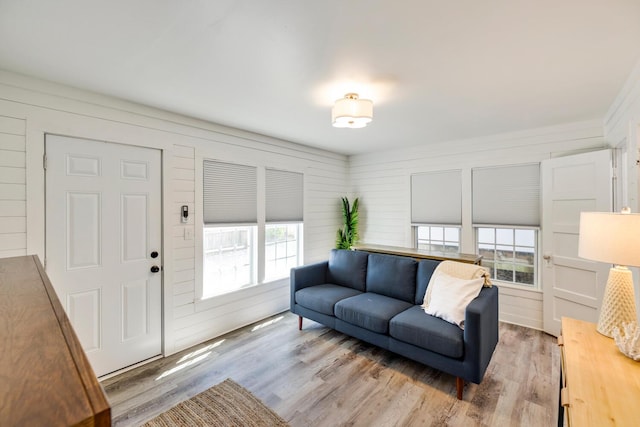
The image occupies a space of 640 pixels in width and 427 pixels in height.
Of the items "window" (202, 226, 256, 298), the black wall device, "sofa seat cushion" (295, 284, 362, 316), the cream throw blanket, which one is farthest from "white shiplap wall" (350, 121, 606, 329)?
the black wall device

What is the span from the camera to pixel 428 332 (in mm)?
2406

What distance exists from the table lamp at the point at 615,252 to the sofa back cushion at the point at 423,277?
1390mm

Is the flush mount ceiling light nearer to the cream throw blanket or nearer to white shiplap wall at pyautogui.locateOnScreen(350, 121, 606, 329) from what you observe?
the cream throw blanket

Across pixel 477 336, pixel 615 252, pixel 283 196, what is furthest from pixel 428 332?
pixel 283 196

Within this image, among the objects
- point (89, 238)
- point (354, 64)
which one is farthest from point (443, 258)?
point (89, 238)

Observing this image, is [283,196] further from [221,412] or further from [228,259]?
[221,412]

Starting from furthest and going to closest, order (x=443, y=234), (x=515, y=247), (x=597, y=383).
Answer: (x=443, y=234) → (x=515, y=247) → (x=597, y=383)

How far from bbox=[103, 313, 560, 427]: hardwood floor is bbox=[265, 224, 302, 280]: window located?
3.36 feet

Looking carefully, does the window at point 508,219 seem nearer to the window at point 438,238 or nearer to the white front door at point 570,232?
A: the white front door at point 570,232

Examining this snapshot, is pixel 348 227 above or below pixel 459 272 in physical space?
above

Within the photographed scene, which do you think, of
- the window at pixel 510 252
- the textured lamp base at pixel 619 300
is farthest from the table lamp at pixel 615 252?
the window at pixel 510 252

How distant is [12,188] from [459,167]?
4731 millimetres

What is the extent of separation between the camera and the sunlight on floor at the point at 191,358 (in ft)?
8.69

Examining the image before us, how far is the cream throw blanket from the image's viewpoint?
263cm
